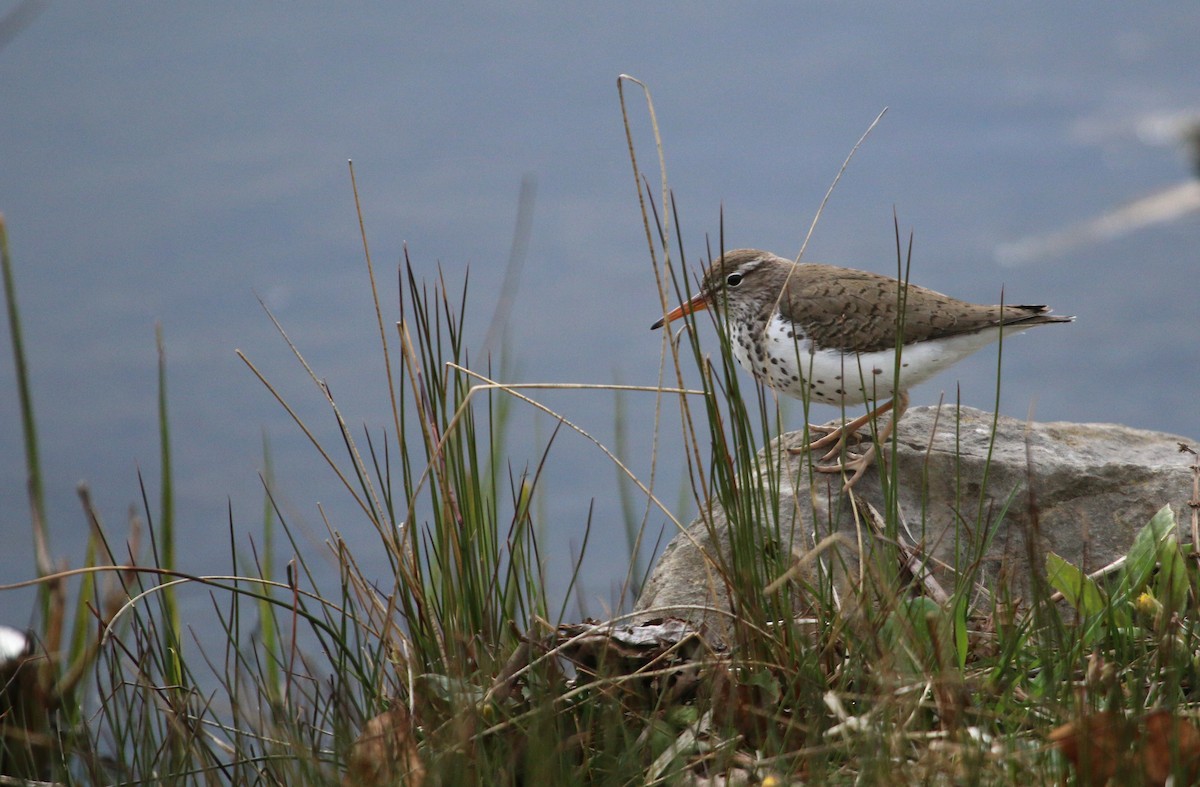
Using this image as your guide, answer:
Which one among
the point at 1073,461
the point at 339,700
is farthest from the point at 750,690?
the point at 1073,461

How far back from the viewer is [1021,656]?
318 centimetres

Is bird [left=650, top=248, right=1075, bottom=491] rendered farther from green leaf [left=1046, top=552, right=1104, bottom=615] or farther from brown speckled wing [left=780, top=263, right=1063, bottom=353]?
green leaf [left=1046, top=552, right=1104, bottom=615]

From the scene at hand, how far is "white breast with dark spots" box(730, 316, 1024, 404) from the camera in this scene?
5.11m

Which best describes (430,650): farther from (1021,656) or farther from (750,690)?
(1021,656)

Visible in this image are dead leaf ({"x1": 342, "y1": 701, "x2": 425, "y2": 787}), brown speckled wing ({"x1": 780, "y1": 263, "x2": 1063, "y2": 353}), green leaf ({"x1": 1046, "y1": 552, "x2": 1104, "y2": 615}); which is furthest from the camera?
brown speckled wing ({"x1": 780, "y1": 263, "x2": 1063, "y2": 353})

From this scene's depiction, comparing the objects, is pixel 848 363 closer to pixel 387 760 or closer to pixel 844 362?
pixel 844 362

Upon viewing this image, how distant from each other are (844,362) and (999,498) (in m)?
0.89

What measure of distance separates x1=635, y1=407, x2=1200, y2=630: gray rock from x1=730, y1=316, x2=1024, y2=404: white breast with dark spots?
25 centimetres

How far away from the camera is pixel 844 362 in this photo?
16.9 ft

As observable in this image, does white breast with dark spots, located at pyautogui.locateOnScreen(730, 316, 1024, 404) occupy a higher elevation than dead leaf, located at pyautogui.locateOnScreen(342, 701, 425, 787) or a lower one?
higher

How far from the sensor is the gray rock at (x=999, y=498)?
4.20 metres

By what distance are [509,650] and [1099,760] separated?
5.15ft

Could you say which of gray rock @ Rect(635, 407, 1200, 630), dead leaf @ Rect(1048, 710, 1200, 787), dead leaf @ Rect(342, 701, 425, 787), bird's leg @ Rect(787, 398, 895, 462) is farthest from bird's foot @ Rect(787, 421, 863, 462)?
dead leaf @ Rect(342, 701, 425, 787)

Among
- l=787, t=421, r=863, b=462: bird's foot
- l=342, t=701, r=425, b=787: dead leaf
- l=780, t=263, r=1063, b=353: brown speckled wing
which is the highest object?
l=780, t=263, r=1063, b=353: brown speckled wing
